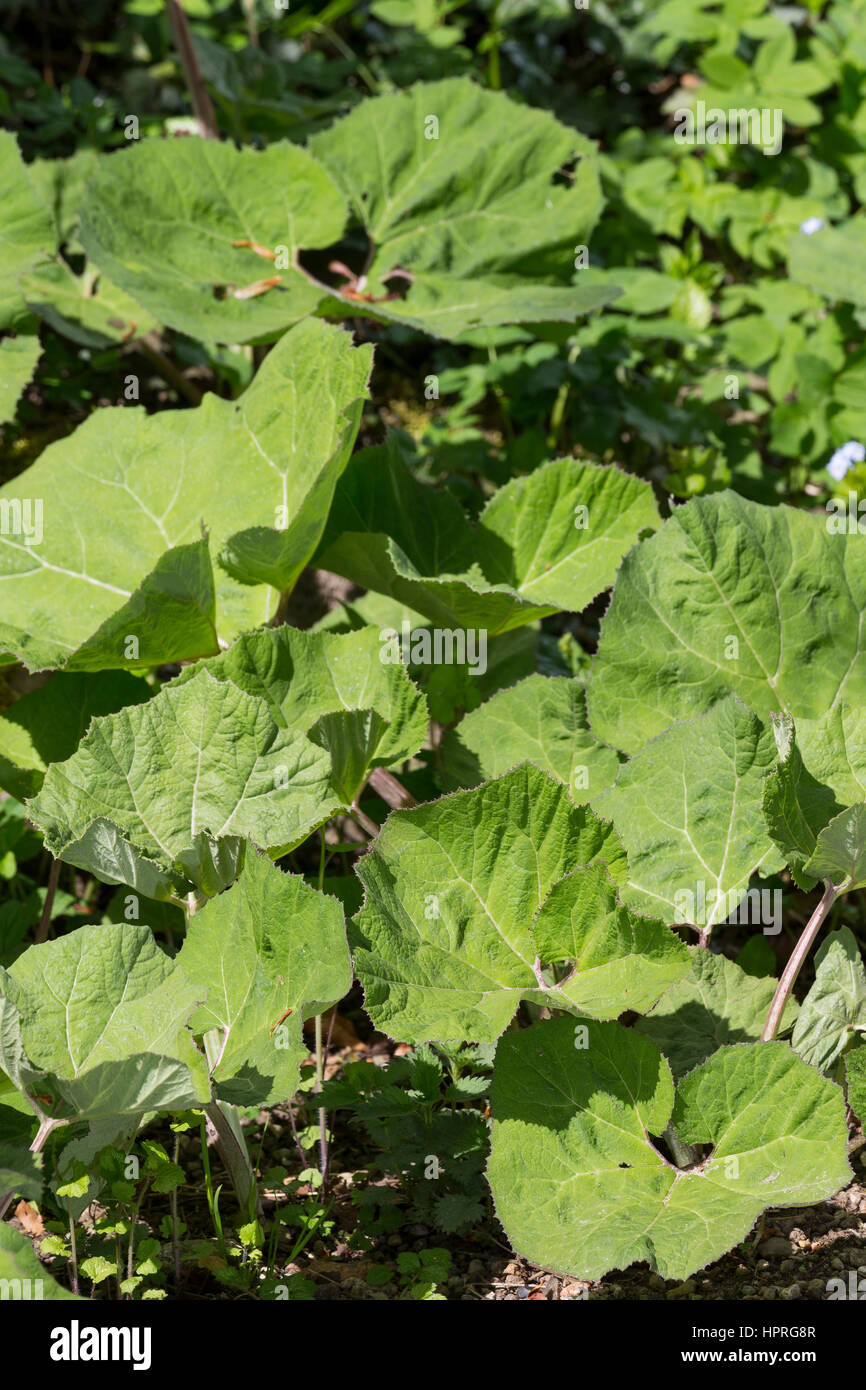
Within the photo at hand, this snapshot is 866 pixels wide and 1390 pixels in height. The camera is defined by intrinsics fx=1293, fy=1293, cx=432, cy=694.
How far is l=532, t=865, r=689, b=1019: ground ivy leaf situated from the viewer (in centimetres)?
153

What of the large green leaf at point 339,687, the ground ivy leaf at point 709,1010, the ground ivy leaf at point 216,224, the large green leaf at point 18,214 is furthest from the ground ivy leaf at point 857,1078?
the large green leaf at point 18,214

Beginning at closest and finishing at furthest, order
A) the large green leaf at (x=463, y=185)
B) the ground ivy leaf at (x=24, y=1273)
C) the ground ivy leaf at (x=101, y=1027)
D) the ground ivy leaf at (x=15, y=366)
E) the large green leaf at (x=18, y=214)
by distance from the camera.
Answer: the ground ivy leaf at (x=24, y=1273) → the ground ivy leaf at (x=101, y=1027) → the ground ivy leaf at (x=15, y=366) → the large green leaf at (x=18, y=214) → the large green leaf at (x=463, y=185)

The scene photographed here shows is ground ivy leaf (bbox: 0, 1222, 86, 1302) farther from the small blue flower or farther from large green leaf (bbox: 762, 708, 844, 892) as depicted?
the small blue flower

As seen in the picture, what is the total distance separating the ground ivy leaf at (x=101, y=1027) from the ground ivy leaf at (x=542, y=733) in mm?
651

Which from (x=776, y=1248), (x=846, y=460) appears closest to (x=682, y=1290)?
(x=776, y=1248)

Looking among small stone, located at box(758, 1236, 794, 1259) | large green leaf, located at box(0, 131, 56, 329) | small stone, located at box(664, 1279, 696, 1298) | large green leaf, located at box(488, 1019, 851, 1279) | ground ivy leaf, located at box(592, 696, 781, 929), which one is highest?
large green leaf, located at box(0, 131, 56, 329)

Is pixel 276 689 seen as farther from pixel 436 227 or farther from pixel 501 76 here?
pixel 501 76

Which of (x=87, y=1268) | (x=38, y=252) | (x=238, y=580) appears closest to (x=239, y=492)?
(x=238, y=580)

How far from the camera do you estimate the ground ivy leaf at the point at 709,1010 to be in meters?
1.72

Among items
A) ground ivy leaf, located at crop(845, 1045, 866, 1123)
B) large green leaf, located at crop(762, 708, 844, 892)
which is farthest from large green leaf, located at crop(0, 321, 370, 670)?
ground ivy leaf, located at crop(845, 1045, 866, 1123)

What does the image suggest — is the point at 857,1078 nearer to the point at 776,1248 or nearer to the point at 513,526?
the point at 776,1248

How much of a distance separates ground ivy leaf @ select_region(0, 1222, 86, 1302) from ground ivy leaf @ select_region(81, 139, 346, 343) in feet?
5.63

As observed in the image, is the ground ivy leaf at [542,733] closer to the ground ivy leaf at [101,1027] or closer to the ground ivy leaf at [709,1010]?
the ground ivy leaf at [709,1010]

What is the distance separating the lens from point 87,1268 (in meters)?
1.48
